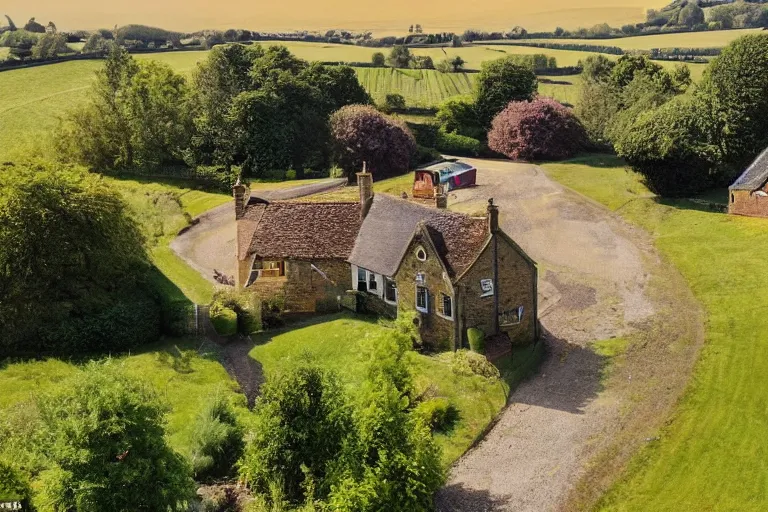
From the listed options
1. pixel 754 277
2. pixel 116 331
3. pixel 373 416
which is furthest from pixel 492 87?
pixel 373 416

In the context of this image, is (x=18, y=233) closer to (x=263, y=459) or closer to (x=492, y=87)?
(x=263, y=459)

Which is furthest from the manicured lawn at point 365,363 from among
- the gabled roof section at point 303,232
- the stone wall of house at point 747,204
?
the stone wall of house at point 747,204

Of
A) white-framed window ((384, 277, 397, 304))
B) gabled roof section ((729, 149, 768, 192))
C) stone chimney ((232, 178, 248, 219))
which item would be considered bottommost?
white-framed window ((384, 277, 397, 304))

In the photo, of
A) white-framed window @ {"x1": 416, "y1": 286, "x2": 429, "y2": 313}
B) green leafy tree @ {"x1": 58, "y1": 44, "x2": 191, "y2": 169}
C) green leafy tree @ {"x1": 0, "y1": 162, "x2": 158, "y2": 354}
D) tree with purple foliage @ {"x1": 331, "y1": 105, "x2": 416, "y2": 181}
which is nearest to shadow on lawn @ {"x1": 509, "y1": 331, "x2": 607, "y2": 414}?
white-framed window @ {"x1": 416, "y1": 286, "x2": 429, "y2": 313}

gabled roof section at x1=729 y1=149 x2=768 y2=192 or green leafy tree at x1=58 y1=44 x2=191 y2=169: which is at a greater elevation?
green leafy tree at x1=58 y1=44 x2=191 y2=169

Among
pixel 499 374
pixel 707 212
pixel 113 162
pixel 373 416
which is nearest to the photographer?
pixel 373 416

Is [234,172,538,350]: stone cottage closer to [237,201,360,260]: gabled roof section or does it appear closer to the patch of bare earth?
[237,201,360,260]: gabled roof section

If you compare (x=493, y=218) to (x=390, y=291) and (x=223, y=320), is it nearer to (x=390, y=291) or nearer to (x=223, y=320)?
(x=390, y=291)
